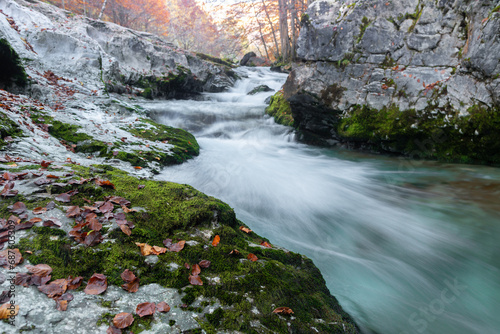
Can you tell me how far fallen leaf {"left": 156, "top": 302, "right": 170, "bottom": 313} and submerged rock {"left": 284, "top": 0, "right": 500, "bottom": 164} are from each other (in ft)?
23.2

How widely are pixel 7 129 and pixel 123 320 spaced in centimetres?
358

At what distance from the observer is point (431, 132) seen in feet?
20.0

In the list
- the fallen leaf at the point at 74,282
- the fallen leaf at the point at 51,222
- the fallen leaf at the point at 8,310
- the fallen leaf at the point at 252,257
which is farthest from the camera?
the fallen leaf at the point at 252,257

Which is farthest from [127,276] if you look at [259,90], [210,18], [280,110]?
[210,18]

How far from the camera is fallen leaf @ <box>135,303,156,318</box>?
1.26 m

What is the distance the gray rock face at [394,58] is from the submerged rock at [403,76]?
0.02 m

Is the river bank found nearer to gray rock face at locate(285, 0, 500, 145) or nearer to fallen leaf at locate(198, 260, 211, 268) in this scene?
fallen leaf at locate(198, 260, 211, 268)

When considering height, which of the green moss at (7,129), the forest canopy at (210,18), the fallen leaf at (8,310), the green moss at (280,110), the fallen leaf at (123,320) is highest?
the forest canopy at (210,18)

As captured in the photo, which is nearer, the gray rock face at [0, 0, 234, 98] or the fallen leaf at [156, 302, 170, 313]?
the fallen leaf at [156, 302, 170, 313]

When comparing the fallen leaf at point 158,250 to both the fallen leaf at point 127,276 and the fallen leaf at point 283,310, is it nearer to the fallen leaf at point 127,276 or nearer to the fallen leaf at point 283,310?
the fallen leaf at point 127,276

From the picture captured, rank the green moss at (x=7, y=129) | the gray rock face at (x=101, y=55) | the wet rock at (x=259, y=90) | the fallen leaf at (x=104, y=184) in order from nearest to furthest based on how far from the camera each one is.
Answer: the fallen leaf at (x=104, y=184)
the green moss at (x=7, y=129)
the gray rock face at (x=101, y=55)
the wet rock at (x=259, y=90)

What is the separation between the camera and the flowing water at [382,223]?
99.0 inches

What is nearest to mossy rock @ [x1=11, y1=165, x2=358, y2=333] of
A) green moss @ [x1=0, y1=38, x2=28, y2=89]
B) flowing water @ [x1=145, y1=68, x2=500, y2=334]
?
flowing water @ [x1=145, y1=68, x2=500, y2=334]

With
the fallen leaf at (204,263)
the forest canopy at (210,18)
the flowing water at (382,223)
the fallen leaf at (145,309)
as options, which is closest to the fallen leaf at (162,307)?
the fallen leaf at (145,309)
